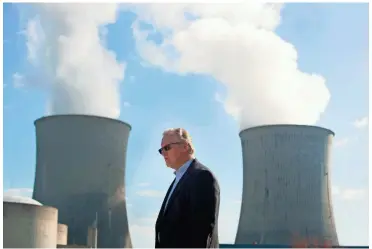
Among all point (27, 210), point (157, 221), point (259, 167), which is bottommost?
point (157, 221)

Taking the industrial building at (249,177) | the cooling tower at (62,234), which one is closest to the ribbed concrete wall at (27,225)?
the industrial building at (249,177)

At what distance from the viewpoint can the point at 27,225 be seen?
12.4m

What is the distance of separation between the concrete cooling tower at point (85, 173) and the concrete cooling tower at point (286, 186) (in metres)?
2.93

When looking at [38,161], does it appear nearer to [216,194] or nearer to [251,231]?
[251,231]

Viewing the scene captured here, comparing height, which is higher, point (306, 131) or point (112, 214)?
point (306, 131)

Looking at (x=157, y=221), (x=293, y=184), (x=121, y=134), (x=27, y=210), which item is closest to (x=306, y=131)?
(x=293, y=184)

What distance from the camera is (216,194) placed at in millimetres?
1363

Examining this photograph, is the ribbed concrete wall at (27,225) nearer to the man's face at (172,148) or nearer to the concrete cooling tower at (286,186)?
the concrete cooling tower at (286,186)

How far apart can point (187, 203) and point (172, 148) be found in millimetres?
130

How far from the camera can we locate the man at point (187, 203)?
52.5 inches

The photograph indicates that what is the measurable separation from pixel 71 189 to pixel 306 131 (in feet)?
18.0

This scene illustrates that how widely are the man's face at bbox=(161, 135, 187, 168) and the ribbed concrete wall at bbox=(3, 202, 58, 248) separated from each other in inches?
439

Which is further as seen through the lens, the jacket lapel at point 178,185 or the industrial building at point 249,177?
the industrial building at point 249,177

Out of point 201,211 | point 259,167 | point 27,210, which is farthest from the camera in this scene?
point 259,167
